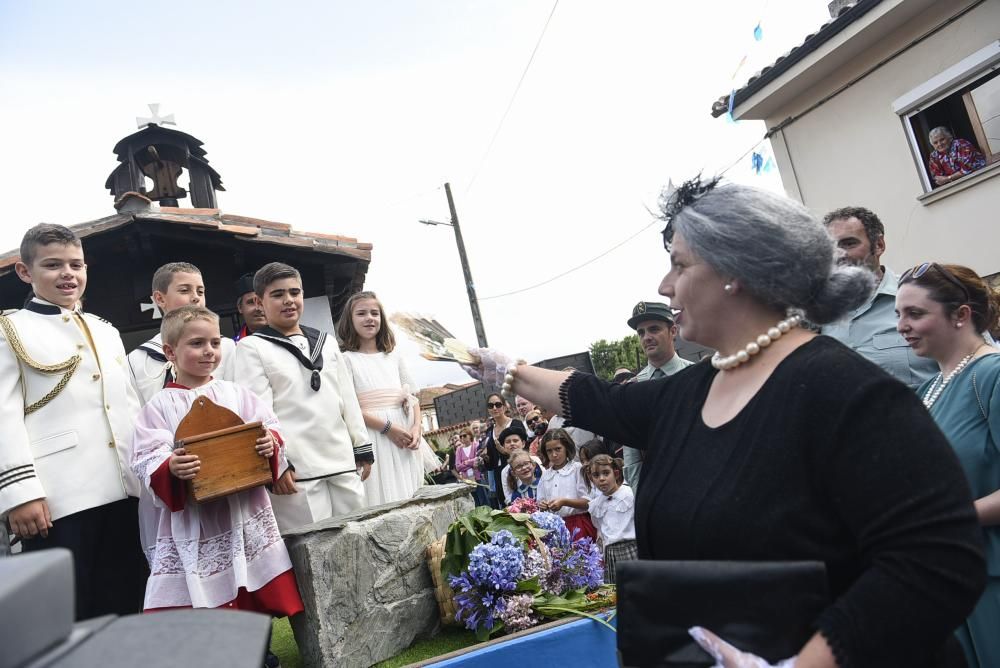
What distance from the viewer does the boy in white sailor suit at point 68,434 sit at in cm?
294

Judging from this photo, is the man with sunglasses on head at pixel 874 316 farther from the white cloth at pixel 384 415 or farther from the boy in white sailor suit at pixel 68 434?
the boy in white sailor suit at pixel 68 434

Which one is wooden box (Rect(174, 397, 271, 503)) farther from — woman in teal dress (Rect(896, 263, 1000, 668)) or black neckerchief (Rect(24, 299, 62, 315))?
woman in teal dress (Rect(896, 263, 1000, 668))

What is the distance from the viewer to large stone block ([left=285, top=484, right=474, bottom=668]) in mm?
3137

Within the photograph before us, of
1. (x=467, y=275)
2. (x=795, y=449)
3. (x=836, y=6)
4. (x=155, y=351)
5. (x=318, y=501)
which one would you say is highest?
(x=836, y=6)

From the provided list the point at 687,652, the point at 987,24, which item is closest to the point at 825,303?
the point at 687,652

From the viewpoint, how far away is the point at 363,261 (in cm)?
800

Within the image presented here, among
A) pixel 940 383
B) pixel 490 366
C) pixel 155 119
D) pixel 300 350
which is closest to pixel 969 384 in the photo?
pixel 940 383

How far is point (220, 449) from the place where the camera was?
2.99m

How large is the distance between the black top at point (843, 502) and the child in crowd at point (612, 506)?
353 centimetres

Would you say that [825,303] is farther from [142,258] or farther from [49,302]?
[142,258]

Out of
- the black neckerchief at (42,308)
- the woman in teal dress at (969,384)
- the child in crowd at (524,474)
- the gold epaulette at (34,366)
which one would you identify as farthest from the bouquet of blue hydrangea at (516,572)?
the child in crowd at (524,474)

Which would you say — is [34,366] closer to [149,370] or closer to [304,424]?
[149,370]

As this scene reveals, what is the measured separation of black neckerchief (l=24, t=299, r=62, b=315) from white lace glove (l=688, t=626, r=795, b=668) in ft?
10.3

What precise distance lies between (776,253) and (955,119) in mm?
9636
